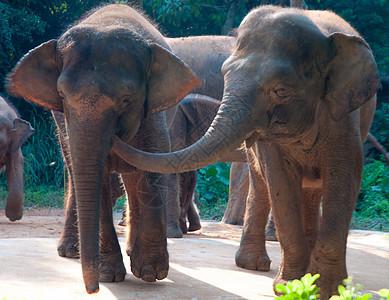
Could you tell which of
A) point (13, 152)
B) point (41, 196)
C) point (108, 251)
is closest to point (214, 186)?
point (41, 196)

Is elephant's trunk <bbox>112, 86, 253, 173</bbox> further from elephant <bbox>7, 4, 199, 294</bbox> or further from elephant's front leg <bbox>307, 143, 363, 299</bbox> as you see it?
elephant's front leg <bbox>307, 143, 363, 299</bbox>

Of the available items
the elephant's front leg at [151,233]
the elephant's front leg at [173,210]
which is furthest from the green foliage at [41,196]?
the elephant's front leg at [151,233]

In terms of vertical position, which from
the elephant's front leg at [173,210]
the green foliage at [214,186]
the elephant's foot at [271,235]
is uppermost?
the elephant's front leg at [173,210]

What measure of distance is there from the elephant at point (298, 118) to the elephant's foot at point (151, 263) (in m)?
0.81

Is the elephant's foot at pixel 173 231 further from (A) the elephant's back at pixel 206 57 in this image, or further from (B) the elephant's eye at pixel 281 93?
(B) the elephant's eye at pixel 281 93

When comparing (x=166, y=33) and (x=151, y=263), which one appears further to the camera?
(x=166, y=33)

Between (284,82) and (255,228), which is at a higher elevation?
(284,82)

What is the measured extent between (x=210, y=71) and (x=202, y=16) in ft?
33.6

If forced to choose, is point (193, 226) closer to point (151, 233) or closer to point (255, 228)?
point (255, 228)

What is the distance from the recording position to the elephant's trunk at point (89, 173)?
365 centimetres

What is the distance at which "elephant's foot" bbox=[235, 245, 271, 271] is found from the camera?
545cm

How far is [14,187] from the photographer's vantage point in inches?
371

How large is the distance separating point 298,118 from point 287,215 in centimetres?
69

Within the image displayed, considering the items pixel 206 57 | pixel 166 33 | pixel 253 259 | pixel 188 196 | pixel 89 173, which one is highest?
pixel 166 33
